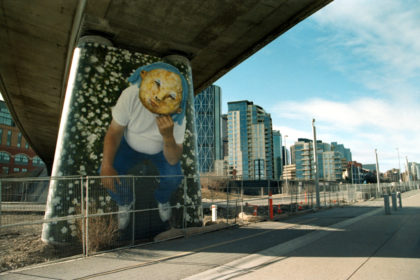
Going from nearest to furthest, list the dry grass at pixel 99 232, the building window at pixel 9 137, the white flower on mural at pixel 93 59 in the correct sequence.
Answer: the dry grass at pixel 99 232
the white flower on mural at pixel 93 59
the building window at pixel 9 137

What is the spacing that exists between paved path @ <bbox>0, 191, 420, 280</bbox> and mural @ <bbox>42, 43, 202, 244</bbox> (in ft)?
6.72

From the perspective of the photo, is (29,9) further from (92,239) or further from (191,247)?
(191,247)

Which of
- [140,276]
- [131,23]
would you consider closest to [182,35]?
[131,23]

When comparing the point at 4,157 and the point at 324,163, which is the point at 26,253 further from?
the point at 324,163

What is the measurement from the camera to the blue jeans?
36.4ft

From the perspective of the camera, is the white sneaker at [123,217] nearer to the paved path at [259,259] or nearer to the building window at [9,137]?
the paved path at [259,259]

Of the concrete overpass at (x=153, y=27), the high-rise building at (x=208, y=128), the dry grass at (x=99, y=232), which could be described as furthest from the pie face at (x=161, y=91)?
the high-rise building at (x=208, y=128)

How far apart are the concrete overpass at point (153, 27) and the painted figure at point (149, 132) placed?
1584mm

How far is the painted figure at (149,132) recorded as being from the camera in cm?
1150

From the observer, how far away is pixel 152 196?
39.6ft

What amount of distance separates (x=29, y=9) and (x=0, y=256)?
A: 9231 mm

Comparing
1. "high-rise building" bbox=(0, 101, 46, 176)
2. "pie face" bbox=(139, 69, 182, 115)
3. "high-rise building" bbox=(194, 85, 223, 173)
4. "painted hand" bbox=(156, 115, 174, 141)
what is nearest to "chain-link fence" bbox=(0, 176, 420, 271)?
"painted hand" bbox=(156, 115, 174, 141)

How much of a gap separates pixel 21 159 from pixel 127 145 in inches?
3457

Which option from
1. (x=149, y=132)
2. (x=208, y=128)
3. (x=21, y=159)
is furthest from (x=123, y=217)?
(x=208, y=128)
